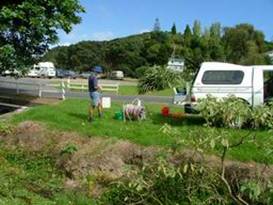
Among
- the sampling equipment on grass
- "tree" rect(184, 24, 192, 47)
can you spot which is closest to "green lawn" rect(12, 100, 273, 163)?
the sampling equipment on grass

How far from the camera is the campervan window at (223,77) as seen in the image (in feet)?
68.2

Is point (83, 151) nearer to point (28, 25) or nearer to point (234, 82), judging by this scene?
point (234, 82)

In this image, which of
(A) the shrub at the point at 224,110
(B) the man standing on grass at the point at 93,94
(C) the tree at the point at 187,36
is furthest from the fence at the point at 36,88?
(C) the tree at the point at 187,36

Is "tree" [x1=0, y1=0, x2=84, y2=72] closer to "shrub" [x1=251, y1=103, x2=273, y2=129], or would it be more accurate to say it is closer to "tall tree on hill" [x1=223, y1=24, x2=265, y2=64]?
"shrub" [x1=251, y1=103, x2=273, y2=129]

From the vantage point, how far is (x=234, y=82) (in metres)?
20.8

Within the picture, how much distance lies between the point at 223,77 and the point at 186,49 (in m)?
51.7

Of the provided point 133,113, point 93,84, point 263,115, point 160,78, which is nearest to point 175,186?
point 263,115

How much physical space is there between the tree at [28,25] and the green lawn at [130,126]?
3.12 meters

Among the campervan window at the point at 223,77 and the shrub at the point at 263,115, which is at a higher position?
the campervan window at the point at 223,77

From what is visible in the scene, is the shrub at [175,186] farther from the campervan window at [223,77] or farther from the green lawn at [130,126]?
the campervan window at [223,77]

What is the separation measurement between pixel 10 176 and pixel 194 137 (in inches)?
265

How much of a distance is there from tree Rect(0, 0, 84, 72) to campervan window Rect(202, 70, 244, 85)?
799 centimetres

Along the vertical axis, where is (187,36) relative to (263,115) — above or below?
above

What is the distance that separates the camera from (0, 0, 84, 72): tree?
25.7 meters
